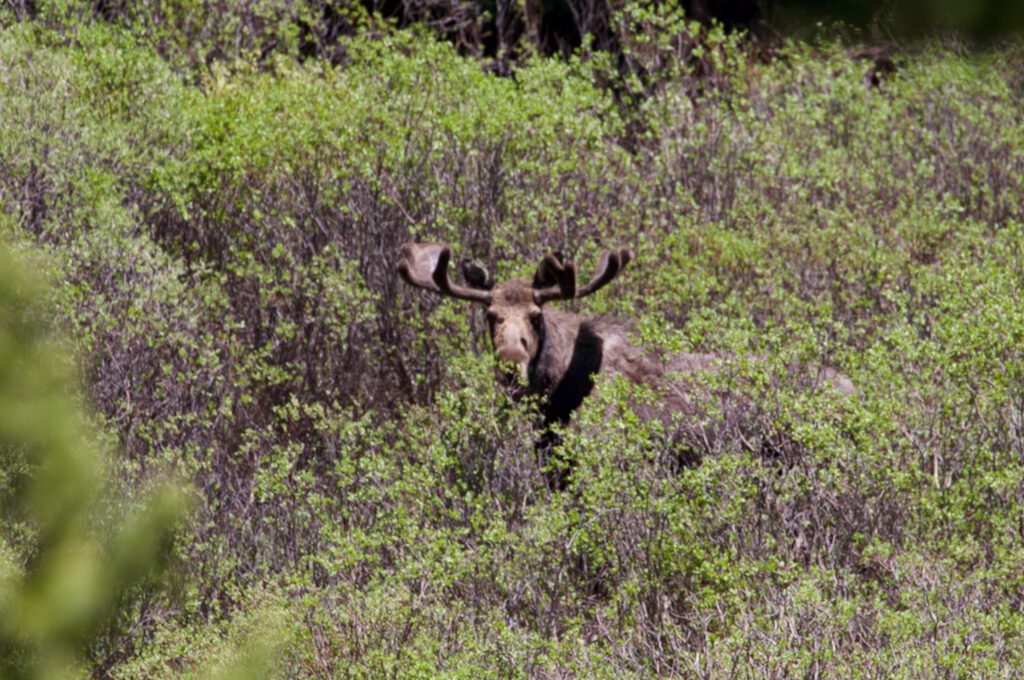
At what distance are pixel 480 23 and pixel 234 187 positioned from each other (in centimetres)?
554

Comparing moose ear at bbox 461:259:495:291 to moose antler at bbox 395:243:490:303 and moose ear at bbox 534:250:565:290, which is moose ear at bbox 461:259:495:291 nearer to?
moose antler at bbox 395:243:490:303

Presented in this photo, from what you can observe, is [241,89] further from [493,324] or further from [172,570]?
[172,570]

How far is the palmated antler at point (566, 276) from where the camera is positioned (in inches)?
364

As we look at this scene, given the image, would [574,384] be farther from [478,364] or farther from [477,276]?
[477,276]

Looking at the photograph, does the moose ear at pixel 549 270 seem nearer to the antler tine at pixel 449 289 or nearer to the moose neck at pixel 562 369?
the moose neck at pixel 562 369

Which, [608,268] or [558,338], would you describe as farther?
[608,268]

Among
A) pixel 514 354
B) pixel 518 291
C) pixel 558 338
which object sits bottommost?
pixel 558 338

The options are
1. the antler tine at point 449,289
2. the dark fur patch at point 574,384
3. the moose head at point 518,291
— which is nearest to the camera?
the moose head at point 518,291

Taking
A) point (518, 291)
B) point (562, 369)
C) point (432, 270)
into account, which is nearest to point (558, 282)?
point (518, 291)

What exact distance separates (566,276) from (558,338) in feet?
1.32

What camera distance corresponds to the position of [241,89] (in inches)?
533

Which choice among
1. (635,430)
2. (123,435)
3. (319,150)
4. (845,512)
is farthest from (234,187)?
(845,512)

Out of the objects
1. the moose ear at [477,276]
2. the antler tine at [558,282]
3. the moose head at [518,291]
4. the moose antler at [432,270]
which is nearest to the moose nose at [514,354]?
the moose head at [518,291]

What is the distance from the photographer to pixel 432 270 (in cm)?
980
